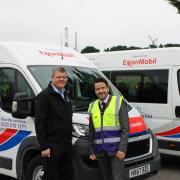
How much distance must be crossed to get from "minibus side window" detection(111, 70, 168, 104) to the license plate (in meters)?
2.54

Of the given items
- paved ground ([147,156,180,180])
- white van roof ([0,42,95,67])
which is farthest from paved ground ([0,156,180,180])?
white van roof ([0,42,95,67])

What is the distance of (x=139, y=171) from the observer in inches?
224

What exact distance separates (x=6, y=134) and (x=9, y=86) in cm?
72

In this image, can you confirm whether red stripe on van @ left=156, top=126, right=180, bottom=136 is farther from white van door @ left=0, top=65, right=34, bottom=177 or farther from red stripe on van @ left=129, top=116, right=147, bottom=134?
white van door @ left=0, top=65, right=34, bottom=177

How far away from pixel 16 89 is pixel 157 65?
336cm

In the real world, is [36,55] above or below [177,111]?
above

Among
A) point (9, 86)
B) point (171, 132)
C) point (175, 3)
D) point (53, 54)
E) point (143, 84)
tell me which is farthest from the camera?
point (175, 3)

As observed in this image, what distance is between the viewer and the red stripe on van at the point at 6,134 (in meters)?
6.09

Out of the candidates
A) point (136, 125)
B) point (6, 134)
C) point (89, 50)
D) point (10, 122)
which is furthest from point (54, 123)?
point (89, 50)

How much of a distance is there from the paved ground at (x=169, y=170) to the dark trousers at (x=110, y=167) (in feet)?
7.73

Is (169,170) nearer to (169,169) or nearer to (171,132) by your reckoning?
(169,169)

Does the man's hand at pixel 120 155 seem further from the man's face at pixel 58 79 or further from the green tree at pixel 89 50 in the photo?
the green tree at pixel 89 50

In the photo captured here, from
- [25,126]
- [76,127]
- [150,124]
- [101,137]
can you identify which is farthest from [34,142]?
[150,124]

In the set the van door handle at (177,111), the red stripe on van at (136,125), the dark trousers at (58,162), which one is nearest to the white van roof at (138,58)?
the van door handle at (177,111)
